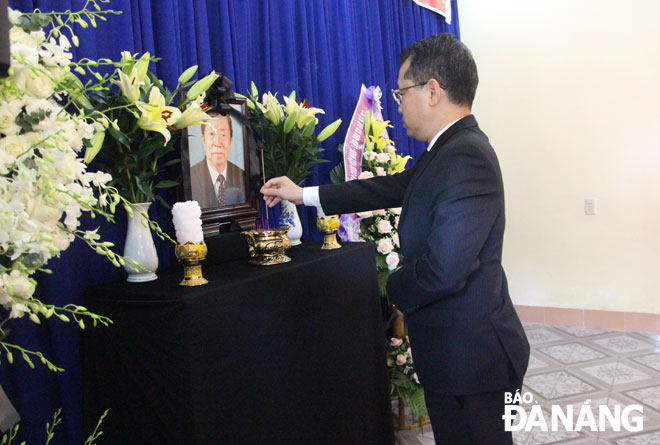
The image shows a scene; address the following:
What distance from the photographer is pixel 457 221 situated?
4.21 feet

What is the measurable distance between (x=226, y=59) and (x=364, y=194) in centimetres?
75

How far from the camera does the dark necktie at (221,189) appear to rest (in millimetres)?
1733

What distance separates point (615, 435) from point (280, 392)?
66.4 inches

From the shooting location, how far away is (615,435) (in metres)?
2.34

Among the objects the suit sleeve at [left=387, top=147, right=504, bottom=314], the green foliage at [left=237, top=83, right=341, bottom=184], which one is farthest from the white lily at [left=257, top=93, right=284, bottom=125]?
the suit sleeve at [left=387, top=147, right=504, bottom=314]

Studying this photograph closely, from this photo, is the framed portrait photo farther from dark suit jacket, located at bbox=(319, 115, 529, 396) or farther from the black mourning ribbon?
dark suit jacket, located at bbox=(319, 115, 529, 396)

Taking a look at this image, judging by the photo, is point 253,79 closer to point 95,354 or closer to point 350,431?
point 95,354

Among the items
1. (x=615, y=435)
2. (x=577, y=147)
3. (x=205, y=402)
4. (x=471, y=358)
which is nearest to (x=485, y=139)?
(x=471, y=358)

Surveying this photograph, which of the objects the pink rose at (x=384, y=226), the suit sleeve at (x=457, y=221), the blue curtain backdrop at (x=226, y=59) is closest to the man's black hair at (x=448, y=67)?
the suit sleeve at (x=457, y=221)

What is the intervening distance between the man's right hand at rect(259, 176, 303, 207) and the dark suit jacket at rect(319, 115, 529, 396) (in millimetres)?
492

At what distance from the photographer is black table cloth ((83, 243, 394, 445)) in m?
1.27

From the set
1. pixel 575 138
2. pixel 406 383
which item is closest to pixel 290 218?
pixel 406 383

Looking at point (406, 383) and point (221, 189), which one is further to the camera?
point (406, 383)

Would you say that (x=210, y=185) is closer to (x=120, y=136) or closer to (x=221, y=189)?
(x=221, y=189)
